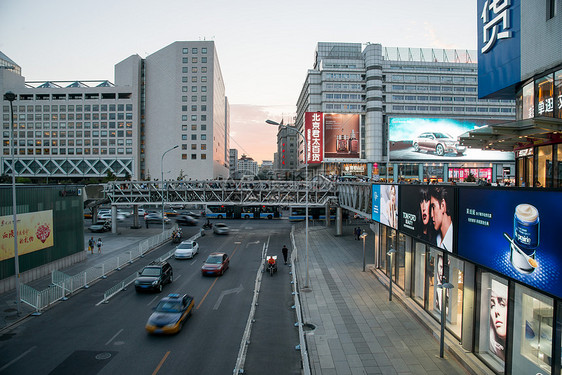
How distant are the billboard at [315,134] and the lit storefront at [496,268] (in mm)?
A: 44295

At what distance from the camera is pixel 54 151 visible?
283 feet

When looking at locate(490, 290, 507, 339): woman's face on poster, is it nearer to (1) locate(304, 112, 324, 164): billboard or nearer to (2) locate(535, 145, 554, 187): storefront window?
(2) locate(535, 145, 554, 187): storefront window

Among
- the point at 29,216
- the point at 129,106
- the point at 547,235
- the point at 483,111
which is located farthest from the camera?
the point at 129,106

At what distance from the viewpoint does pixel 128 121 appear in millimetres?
83000

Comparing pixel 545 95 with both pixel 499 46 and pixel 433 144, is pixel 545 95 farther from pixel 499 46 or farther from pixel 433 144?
pixel 433 144

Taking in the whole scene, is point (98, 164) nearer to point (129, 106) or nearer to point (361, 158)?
point (129, 106)

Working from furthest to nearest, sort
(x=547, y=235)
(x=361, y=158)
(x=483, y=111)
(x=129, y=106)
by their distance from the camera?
(x=129, y=106) → (x=483, y=111) → (x=361, y=158) → (x=547, y=235)

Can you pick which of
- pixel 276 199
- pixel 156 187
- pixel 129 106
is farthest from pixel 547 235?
pixel 129 106

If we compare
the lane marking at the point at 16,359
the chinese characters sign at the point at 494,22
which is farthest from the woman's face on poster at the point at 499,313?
the lane marking at the point at 16,359

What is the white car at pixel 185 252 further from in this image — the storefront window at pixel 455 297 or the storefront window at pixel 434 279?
the storefront window at pixel 455 297

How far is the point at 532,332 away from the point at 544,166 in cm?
887

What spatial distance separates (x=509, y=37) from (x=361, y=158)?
46962 mm

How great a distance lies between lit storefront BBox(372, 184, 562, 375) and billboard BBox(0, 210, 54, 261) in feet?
73.7

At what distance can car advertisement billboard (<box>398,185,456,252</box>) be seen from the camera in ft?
37.3
